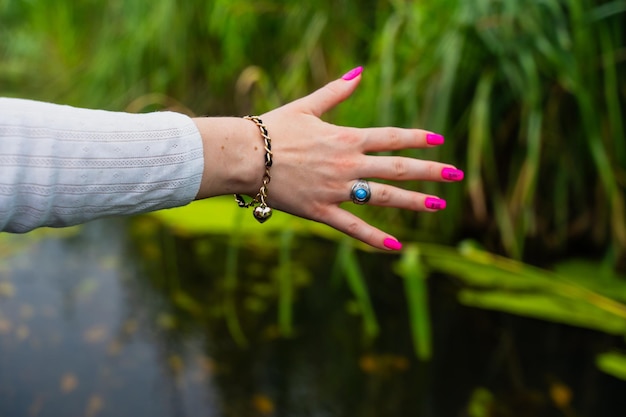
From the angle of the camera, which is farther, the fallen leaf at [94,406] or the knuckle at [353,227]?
the fallen leaf at [94,406]

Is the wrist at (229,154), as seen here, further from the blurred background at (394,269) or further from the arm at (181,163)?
the blurred background at (394,269)

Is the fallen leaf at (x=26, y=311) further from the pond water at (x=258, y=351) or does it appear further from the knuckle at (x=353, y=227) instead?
the knuckle at (x=353, y=227)

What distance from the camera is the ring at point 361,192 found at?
74cm

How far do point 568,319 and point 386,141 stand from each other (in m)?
0.85

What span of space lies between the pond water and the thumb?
60cm

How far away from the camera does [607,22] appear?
1577 mm

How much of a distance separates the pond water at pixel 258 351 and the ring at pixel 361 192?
57cm

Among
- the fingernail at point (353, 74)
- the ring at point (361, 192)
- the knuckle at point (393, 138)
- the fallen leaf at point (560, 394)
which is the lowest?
the fallen leaf at point (560, 394)

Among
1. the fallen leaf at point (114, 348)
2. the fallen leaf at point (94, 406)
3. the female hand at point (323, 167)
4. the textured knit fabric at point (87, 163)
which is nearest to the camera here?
the textured knit fabric at point (87, 163)

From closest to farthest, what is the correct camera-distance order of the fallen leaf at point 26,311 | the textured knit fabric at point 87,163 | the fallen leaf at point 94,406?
1. the textured knit fabric at point 87,163
2. the fallen leaf at point 94,406
3. the fallen leaf at point 26,311

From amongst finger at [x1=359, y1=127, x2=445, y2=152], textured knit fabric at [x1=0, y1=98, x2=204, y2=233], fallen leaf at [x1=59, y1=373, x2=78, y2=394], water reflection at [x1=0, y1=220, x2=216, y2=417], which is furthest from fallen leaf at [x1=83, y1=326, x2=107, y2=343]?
finger at [x1=359, y1=127, x2=445, y2=152]

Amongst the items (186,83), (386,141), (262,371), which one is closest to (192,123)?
(386,141)

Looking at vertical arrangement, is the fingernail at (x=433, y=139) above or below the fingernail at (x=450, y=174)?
above

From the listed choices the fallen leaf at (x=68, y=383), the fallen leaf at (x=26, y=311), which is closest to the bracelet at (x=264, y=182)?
the fallen leaf at (x=68, y=383)
